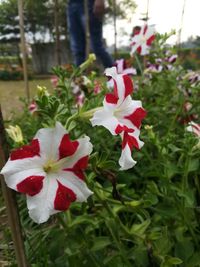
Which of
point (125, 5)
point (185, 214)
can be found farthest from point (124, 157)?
point (125, 5)

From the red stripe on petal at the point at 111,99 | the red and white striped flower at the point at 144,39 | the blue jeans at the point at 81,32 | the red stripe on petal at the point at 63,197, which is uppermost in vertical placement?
the red stripe on petal at the point at 111,99

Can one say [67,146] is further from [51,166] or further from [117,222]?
[117,222]

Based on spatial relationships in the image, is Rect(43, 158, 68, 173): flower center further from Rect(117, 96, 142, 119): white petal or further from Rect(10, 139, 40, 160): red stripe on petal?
Rect(117, 96, 142, 119): white petal

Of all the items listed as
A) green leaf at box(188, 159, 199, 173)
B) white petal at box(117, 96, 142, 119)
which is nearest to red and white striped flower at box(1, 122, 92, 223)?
white petal at box(117, 96, 142, 119)

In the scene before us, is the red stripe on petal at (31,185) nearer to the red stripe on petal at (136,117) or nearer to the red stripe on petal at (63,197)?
the red stripe on petal at (63,197)

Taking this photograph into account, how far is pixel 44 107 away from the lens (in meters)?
0.64

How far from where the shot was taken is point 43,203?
1.84 ft

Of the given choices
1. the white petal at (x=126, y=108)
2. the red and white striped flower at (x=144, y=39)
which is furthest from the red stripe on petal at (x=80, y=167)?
the red and white striped flower at (x=144, y=39)

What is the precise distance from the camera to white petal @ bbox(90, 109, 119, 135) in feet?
1.95

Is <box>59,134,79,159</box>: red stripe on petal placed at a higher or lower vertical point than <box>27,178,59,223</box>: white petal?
higher

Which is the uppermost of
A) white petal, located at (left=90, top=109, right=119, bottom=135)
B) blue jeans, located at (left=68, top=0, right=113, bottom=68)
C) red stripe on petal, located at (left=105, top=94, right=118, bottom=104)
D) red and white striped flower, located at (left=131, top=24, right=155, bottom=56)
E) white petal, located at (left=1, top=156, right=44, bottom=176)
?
red stripe on petal, located at (left=105, top=94, right=118, bottom=104)

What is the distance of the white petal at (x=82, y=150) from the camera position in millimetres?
575

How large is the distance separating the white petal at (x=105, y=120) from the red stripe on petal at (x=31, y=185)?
10 centimetres

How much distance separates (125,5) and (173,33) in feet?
51.4
